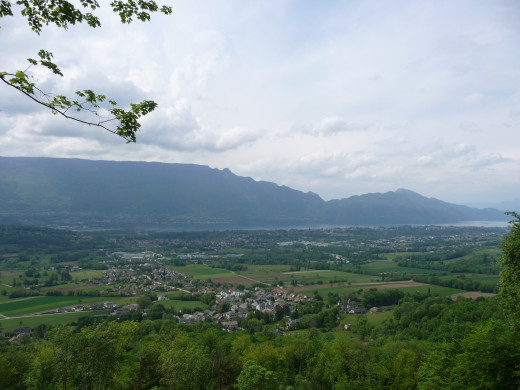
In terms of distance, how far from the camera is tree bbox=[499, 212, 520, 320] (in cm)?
1207

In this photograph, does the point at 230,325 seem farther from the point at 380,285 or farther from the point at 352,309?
the point at 380,285

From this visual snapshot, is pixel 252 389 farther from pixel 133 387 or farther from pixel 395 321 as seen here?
pixel 395 321

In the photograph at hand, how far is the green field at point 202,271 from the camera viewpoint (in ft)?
244

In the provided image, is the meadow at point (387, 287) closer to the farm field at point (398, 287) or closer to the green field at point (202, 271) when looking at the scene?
the farm field at point (398, 287)

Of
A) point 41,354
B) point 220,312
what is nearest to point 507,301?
point 41,354

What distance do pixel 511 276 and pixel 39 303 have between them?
6192 cm

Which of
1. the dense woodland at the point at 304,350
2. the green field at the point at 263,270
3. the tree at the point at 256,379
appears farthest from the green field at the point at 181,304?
the tree at the point at 256,379

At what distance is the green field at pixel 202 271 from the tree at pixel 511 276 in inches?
2603

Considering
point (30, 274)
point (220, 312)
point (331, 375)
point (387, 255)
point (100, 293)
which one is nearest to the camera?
point (331, 375)

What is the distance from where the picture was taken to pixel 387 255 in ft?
362

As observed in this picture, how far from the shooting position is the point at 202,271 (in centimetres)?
8100

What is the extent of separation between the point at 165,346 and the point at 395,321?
31.7m

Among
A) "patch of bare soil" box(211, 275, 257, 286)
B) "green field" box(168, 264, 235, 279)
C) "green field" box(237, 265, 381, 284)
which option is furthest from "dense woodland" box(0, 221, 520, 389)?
"green field" box(168, 264, 235, 279)

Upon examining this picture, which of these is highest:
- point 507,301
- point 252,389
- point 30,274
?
point 507,301
